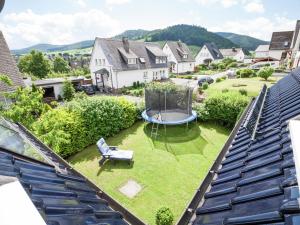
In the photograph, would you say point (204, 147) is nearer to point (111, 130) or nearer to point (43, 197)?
point (111, 130)

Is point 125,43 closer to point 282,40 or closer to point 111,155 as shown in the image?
point 111,155

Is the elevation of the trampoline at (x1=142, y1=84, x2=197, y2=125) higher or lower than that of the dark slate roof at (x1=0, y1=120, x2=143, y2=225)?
lower

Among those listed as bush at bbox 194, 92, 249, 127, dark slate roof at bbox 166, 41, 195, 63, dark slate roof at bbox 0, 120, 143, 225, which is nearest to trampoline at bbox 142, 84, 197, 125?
bush at bbox 194, 92, 249, 127

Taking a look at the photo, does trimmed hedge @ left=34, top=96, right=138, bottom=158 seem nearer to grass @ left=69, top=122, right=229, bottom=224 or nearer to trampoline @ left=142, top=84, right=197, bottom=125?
grass @ left=69, top=122, right=229, bottom=224

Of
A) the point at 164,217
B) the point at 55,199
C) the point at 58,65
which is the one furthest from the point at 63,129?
the point at 58,65

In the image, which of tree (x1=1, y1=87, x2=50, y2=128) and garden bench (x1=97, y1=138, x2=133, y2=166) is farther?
garden bench (x1=97, y1=138, x2=133, y2=166)

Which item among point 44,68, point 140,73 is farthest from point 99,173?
point 44,68

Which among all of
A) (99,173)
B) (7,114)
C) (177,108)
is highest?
(7,114)
